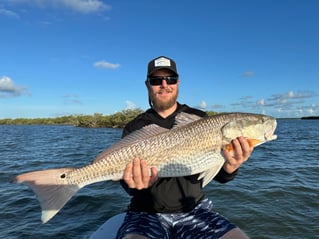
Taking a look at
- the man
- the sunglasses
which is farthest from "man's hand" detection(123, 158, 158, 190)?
the sunglasses

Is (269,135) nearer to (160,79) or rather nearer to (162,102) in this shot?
(162,102)

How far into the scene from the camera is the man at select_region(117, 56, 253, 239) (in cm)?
382

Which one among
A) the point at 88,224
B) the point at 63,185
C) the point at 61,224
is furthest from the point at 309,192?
the point at 63,185

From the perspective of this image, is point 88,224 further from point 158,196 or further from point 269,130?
point 269,130

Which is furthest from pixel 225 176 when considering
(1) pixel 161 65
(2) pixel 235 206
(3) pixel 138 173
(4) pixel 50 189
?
(2) pixel 235 206

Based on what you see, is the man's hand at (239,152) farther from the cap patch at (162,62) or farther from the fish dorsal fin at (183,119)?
the cap patch at (162,62)

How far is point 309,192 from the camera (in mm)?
9695

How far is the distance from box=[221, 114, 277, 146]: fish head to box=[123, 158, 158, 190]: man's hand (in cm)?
100

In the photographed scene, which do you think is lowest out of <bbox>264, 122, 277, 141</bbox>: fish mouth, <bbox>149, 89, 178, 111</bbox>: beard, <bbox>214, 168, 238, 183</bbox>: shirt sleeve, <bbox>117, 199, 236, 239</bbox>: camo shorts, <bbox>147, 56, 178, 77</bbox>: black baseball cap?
<bbox>117, 199, 236, 239</bbox>: camo shorts

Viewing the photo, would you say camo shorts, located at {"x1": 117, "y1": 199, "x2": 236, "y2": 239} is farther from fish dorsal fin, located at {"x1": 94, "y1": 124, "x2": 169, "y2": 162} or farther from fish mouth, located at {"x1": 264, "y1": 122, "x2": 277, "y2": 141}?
fish mouth, located at {"x1": 264, "y1": 122, "x2": 277, "y2": 141}

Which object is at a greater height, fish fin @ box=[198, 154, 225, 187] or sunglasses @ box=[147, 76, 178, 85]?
sunglasses @ box=[147, 76, 178, 85]

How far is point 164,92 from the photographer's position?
189 inches

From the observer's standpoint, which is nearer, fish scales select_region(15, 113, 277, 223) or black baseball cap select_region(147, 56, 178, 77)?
fish scales select_region(15, 113, 277, 223)

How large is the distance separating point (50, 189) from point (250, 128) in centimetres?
251
